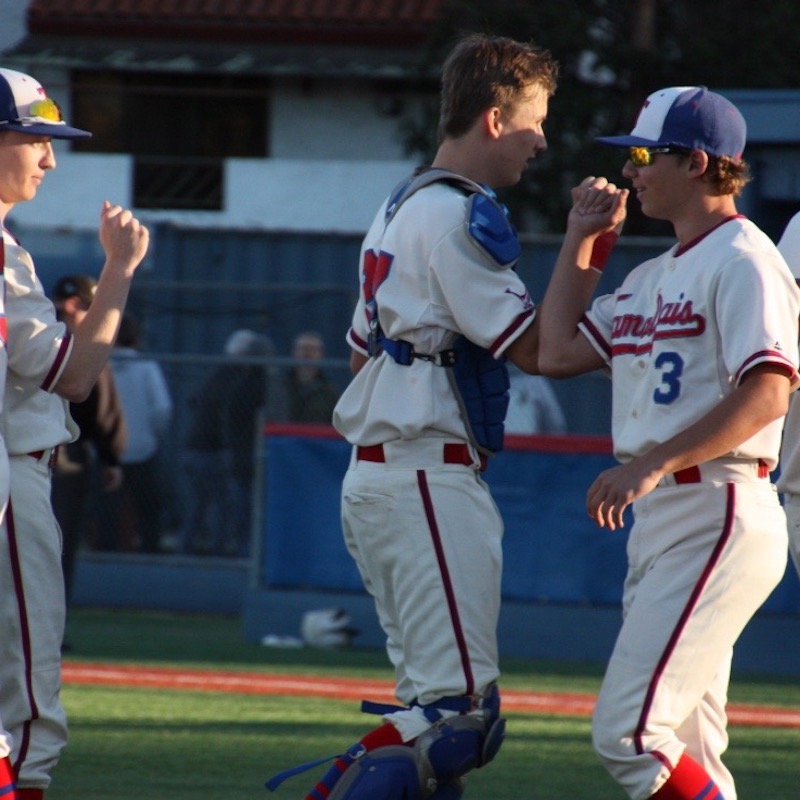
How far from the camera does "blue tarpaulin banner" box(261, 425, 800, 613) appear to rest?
1083 cm

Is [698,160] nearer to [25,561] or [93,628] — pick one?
[25,561]

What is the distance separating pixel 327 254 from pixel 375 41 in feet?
24.4

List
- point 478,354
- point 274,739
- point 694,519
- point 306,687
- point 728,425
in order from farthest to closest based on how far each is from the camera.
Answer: point 306,687
point 274,739
point 478,354
point 694,519
point 728,425

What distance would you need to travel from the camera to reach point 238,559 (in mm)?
12930

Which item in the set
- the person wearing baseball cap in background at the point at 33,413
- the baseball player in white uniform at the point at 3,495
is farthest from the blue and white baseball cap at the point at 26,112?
the baseball player in white uniform at the point at 3,495

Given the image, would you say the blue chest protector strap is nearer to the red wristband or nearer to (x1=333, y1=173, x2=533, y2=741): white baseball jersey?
(x1=333, y1=173, x2=533, y2=741): white baseball jersey

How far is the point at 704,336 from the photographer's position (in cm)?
455

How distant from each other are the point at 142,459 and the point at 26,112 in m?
8.46

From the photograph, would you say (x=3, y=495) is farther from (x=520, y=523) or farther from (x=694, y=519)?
(x=520, y=523)

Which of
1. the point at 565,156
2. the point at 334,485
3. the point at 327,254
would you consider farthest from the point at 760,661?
the point at 565,156

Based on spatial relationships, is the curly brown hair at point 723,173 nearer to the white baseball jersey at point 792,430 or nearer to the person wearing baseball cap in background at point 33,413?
the white baseball jersey at point 792,430

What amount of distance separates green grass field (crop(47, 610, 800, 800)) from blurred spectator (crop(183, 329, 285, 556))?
89.4 inches

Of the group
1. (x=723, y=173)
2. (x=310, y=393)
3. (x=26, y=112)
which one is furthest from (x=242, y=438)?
(x=723, y=173)

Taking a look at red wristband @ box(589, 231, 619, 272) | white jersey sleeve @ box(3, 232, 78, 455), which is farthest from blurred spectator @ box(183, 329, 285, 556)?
red wristband @ box(589, 231, 619, 272)
